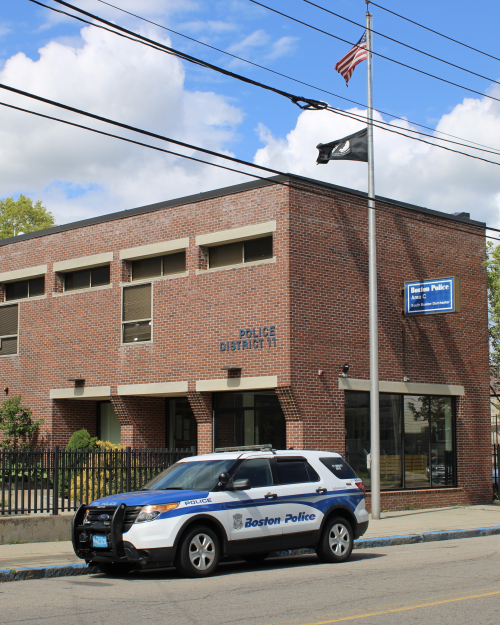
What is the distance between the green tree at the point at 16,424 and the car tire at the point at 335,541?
44.5 feet

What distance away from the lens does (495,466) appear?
23.7 meters

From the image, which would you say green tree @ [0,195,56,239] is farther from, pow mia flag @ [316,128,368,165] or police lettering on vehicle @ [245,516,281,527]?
police lettering on vehicle @ [245,516,281,527]

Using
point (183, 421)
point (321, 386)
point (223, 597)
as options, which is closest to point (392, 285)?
point (321, 386)

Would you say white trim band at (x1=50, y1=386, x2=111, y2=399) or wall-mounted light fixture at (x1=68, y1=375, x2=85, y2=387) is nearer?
white trim band at (x1=50, y1=386, x2=111, y2=399)

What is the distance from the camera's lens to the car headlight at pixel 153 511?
420 inches

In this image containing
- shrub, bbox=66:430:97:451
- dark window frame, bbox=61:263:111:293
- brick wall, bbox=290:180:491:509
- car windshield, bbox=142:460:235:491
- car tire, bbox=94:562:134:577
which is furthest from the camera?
dark window frame, bbox=61:263:111:293

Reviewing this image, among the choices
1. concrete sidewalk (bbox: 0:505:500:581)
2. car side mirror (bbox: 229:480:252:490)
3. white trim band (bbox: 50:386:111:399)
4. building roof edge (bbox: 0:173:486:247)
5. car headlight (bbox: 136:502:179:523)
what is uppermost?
building roof edge (bbox: 0:173:486:247)

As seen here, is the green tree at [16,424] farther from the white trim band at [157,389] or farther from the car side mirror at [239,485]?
the car side mirror at [239,485]

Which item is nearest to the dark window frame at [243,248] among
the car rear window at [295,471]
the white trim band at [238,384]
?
the white trim band at [238,384]

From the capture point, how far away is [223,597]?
30.6 feet

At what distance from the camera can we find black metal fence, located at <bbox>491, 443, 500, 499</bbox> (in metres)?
23.5

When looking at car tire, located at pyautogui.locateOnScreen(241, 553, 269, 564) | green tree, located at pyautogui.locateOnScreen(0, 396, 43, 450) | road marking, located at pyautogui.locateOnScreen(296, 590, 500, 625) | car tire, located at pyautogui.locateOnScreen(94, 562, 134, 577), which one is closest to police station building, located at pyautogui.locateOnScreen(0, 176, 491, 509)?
green tree, located at pyautogui.locateOnScreen(0, 396, 43, 450)

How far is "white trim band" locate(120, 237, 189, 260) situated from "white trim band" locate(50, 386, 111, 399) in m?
3.75

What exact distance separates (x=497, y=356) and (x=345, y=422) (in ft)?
23.6
